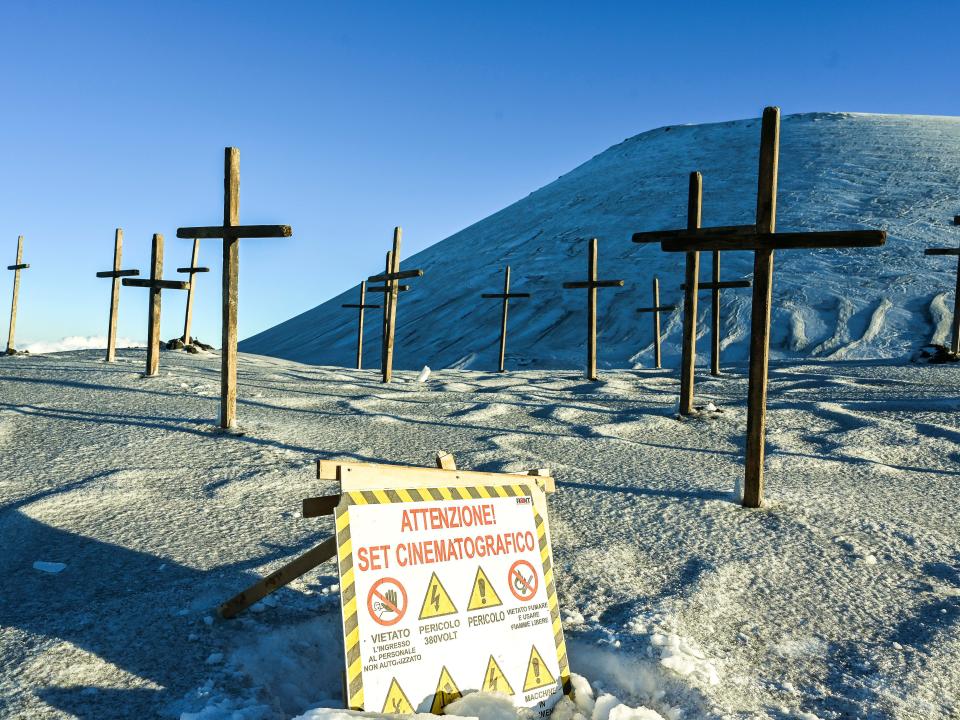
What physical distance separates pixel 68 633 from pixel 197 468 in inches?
93.1

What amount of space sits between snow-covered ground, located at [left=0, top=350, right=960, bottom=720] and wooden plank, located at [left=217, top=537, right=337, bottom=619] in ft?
0.30

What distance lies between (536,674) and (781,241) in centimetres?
329

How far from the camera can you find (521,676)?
3064mm

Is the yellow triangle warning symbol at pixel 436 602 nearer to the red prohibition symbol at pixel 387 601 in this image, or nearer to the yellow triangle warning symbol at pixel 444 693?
the red prohibition symbol at pixel 387 601

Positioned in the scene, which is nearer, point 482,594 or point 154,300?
point 482,594

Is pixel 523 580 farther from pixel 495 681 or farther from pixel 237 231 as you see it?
pixel 237 231

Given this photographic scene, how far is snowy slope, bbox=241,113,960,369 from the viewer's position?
23.6 m

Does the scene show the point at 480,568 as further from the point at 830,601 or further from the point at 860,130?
the point at 860,130

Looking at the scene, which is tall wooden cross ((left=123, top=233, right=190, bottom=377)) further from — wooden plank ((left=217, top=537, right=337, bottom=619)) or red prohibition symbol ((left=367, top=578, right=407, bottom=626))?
red prohibition symbol ((left=367, top=578, right=407, bottom=626))

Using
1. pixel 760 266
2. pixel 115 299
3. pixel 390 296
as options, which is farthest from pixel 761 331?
pixel 115 299

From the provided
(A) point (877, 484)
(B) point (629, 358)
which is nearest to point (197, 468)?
(A) point (877, 484)

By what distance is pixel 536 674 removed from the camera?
122 inches

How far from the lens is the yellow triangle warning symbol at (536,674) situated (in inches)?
121

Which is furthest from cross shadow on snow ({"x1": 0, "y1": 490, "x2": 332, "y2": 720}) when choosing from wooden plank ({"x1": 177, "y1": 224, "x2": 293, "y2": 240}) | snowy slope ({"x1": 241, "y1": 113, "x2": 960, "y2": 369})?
snowy slope ({"x1": 241, "y1": 113, "x2": 960, "y2": 369})
